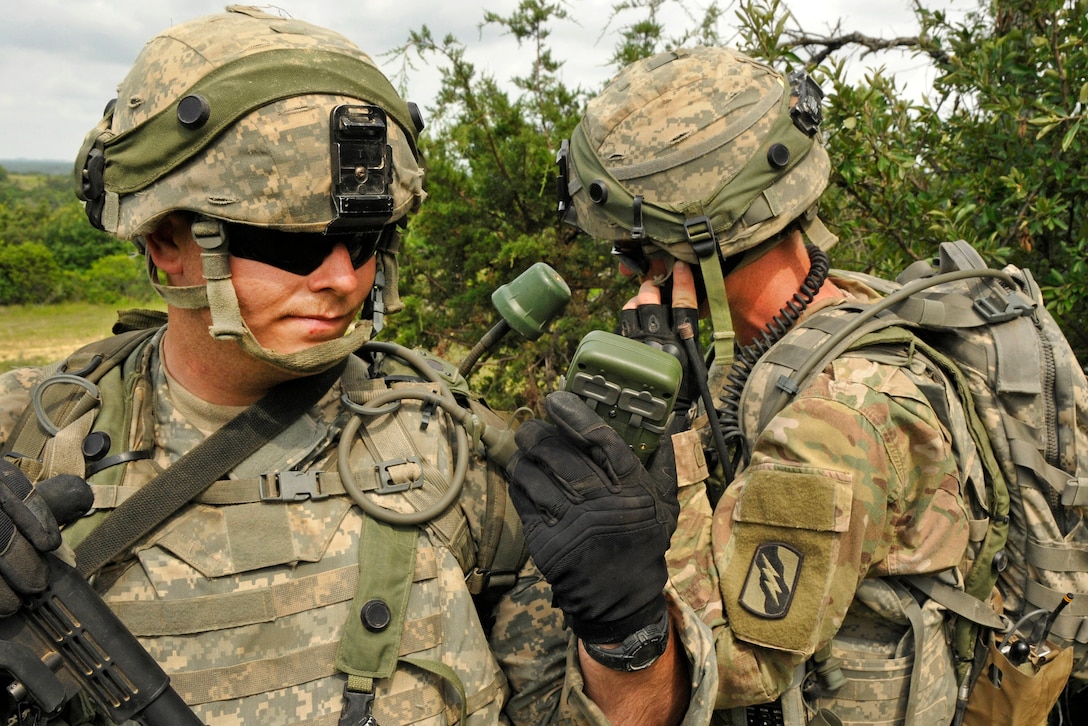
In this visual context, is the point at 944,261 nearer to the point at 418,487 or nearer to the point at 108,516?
the point at 418,487

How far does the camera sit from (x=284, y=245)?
2.03 meters

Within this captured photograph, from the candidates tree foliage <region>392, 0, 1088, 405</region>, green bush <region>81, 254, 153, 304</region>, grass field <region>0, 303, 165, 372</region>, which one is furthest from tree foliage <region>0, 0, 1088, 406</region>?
green bush <region>81, 254, 153, 304</region>

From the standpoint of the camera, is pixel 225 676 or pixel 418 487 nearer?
pixel 225 676

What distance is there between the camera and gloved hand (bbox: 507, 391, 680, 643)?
2.00 meters

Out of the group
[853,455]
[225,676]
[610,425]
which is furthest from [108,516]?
[853,455]

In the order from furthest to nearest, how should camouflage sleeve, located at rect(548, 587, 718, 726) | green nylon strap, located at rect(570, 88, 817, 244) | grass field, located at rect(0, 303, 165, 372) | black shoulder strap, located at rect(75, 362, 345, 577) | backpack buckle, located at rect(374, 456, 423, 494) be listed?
grass field, located at rect(0, 303, 165, 372) → green nylon strap, located at rect(570, 88, 817, 244) → camouflage sleeve, located at rect(548, 587, 718, 726) → backpack buckle, located at rect(374, 456, 423, 494) → black shoulder strap, located at rect(75, 362, 345, 577)

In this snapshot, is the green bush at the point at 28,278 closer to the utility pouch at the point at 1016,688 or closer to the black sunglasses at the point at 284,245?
the black sunglasses at the point at 284,245

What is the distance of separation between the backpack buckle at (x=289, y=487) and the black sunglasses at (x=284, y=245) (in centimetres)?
50

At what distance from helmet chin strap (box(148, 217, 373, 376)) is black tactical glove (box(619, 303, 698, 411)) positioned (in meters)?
1.27

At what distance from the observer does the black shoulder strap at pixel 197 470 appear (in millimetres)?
1899

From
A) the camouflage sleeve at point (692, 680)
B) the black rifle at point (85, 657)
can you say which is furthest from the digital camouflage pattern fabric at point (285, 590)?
the black rifle at point (85, 657)

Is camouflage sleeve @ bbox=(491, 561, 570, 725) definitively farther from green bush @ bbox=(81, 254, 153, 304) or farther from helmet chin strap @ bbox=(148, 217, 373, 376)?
green bush @ bbox=(81, 254, 153, 304)

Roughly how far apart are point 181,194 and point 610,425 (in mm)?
1183

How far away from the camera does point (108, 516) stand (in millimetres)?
1924
